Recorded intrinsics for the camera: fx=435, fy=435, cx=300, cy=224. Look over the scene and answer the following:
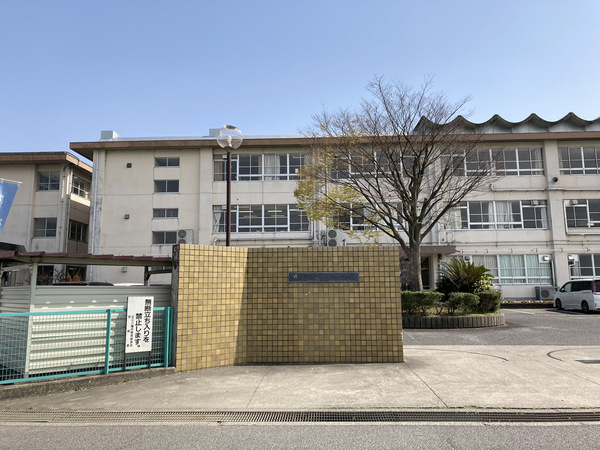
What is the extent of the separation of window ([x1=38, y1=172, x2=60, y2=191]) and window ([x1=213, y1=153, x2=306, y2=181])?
11.3 meters

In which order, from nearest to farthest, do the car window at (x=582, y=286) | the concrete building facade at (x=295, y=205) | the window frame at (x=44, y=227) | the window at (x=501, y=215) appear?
the car window at (x=582, y=286)
the concrete building facade at (x=295, y=205)
the window at (x=501, y=215)
the window frame at (x=44, y=227)

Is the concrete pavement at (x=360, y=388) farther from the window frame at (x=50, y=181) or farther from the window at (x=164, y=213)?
the window frame at (x=50, y=181)

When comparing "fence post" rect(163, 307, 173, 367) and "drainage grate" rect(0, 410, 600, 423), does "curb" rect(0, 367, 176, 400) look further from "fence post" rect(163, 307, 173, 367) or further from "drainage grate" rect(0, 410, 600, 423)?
"drainage grate" rect(0, 410, 600, 423)

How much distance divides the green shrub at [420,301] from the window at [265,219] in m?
12.6

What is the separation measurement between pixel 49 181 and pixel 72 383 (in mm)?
27123

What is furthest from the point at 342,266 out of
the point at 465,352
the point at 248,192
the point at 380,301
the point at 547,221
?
the point at 547,221

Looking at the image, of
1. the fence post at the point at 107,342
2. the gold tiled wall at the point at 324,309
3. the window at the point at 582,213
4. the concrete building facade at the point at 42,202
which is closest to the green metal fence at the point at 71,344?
the fence post at the point at 107,342

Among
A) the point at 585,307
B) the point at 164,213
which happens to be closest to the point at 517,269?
the point at 585,307

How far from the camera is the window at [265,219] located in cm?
2773

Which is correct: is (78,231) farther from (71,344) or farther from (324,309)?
(324,309)

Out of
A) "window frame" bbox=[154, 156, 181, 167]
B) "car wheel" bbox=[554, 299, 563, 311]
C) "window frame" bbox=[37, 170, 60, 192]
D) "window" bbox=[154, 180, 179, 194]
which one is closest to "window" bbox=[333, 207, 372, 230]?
"car wheel" bbox=[554, 299, 563, 311]

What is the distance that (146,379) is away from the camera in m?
7.80

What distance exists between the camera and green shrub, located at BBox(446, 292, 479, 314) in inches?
603

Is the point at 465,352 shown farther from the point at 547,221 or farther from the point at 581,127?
the point at 581,127
